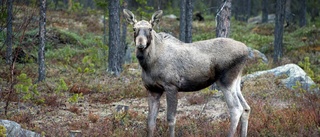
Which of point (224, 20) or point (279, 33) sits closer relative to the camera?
point (224, 20)

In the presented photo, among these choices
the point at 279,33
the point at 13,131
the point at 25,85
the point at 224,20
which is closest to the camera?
the point at 13,131

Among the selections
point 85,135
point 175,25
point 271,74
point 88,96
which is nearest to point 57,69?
point 88,96

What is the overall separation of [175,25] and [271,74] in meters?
26.1

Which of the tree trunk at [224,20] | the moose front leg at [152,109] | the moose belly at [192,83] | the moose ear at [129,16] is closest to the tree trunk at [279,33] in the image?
the tree trunk at [224,20]

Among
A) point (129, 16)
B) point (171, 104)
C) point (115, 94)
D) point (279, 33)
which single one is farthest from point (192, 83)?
point (279, 33)

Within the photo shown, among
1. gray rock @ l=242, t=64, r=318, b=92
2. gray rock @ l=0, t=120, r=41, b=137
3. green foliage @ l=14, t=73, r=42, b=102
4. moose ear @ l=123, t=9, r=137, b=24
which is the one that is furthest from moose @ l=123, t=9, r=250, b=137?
gray rock @ l=242, t=64, r=318, b=92

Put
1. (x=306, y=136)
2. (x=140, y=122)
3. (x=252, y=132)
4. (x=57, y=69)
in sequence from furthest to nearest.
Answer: (x=57, y=69) < (x=140, y=122) < (x=252, y=132) < (x=306, y=136)

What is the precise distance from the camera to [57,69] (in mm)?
19000

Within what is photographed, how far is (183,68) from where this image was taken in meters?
6.98

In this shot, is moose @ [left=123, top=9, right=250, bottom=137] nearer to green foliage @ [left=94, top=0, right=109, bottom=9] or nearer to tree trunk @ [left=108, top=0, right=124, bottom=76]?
tree trunk @ [left=108, top=0, right=124, bottom=76]

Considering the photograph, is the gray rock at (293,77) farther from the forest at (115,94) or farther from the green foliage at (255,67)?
the green foliage at (255,67)

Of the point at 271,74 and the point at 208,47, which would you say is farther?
the point at 271,74

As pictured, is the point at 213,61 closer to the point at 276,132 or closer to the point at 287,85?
the point at 276,132

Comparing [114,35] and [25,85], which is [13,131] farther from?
[114,35]
